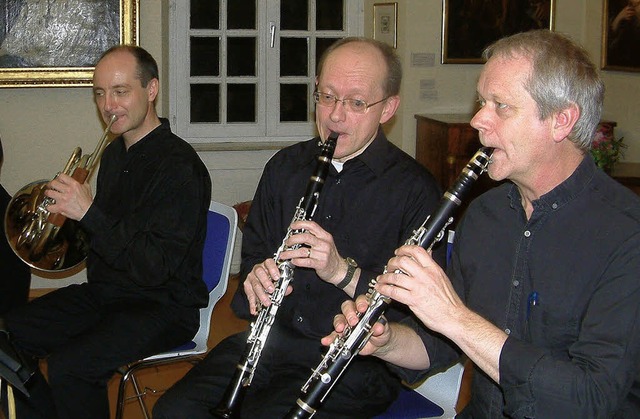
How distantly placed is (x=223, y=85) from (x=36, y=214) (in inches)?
125

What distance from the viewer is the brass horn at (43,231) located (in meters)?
3.15

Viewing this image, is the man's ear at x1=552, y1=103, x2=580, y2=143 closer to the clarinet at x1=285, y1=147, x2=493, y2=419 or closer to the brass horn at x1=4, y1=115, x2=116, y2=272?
the clarinet at x1=285, y1=147, x2=493, y2=419

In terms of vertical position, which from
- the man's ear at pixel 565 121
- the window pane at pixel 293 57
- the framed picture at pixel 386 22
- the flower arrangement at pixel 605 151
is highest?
the framed picture at pixel 386 22

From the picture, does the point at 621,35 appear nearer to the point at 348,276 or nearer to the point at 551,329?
the point at 348,276

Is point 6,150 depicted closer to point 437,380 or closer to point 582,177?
point 437,380

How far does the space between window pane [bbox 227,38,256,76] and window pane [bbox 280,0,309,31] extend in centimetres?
28

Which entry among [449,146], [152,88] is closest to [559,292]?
[152,88]

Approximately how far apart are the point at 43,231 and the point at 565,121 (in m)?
2.10

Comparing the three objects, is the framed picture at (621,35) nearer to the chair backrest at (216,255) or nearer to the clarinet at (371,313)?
the chair backrest at (216,255)

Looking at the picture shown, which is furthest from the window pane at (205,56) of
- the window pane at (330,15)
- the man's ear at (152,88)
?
the man's ear at (152,88)

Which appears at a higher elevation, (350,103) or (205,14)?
(205,14)

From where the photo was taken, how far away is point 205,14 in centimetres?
604

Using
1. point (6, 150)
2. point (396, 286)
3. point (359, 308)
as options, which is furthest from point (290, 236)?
point (6, 150)

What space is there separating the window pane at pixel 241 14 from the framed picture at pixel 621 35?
261 centimetres
